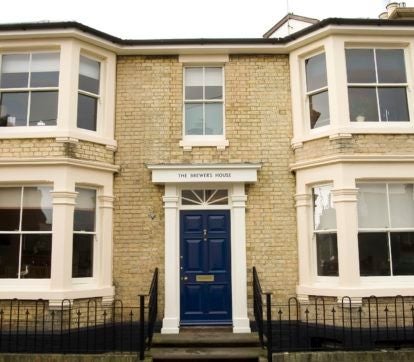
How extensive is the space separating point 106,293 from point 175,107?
392 cm

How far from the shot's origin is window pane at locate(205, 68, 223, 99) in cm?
960

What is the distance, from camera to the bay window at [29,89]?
29.0ft

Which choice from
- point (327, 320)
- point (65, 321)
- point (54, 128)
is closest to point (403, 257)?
point (327, 320)

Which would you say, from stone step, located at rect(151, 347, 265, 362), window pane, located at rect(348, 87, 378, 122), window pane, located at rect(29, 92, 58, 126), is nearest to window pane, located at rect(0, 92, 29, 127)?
window pane, located at rect(29, 92, 58, 126)

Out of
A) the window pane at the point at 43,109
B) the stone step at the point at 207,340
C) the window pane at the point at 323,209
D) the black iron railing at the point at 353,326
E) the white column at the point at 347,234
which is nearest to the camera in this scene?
the stone step at the point at 207,340

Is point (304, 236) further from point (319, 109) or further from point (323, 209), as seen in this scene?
point (319, 109)

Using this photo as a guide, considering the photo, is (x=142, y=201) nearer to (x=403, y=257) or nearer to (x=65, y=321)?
(x=65, y=321)

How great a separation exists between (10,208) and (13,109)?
1935 mm

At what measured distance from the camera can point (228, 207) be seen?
9.14 m

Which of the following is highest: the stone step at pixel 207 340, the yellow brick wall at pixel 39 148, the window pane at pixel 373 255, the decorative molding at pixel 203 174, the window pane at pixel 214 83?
the window pane at pixel 214 83

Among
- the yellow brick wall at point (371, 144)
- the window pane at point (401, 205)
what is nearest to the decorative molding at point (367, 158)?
the yellow brick wall at point (371, 144)

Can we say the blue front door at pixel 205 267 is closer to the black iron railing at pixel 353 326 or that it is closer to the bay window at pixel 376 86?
the black iron railing at pixel 353 326

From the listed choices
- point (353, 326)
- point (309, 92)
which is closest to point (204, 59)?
point (309, 92)

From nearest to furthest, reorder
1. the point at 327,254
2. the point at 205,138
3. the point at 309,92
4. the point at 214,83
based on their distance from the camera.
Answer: the point at 327,254
the point at 309,92
the point at 205,138
the point at 214,83
